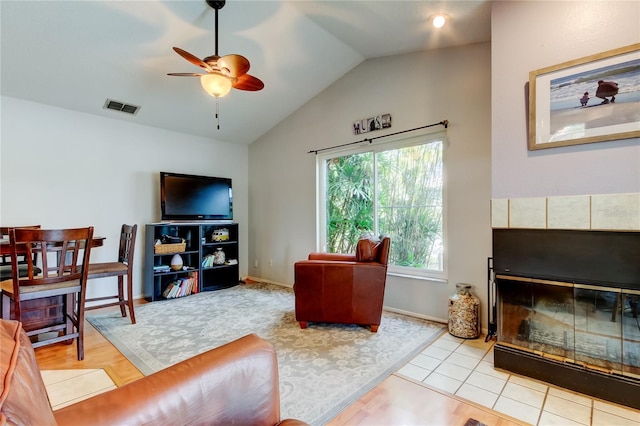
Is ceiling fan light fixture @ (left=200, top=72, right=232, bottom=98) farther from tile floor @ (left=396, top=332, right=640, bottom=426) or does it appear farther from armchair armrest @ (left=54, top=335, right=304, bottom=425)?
Result: tile floor @ (left=396, top=332, right=640, bottom=426)

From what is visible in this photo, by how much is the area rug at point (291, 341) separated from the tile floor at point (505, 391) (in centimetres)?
19

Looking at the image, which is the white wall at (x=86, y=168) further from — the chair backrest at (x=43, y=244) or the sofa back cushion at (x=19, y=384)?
the sofa back cushion at (x=19, y=384)

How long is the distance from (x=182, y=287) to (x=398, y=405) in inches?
129

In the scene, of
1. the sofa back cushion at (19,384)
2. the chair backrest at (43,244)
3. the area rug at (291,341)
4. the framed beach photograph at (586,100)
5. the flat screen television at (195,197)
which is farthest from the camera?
the flat screen television at (195,197)

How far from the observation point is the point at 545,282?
2.03 m

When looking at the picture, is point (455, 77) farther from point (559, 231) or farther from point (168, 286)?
point (168, 286)

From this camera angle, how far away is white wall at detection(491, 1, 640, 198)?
1802 millimetres

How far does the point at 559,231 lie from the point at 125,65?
4.10 meters

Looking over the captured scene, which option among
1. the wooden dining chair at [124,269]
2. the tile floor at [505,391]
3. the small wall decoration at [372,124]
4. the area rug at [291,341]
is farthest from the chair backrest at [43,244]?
the small wall decoration at [372,124]

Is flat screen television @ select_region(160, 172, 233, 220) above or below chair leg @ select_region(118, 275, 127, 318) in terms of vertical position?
above

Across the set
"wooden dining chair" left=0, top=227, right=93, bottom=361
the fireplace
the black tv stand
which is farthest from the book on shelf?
the fireplace

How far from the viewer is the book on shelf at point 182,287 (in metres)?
3.95

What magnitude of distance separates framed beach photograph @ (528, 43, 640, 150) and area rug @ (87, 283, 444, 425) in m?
1.89

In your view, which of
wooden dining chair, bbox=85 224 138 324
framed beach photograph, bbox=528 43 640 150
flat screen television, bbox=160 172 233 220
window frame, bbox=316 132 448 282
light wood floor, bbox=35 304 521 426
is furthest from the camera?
flat screen television, bbox=160 172 233 220
